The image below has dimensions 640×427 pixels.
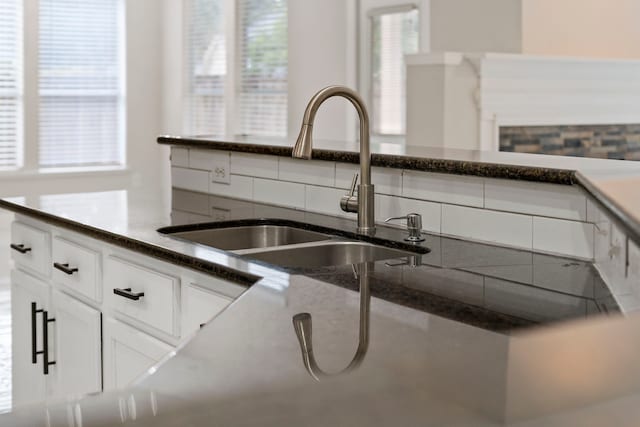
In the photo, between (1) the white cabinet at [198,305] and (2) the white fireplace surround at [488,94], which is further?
(2) the white fireplace surround at [488,94]

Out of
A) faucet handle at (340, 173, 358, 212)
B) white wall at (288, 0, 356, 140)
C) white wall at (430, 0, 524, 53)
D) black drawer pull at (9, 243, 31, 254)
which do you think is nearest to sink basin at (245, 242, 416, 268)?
faucet handle at (340, 173, 358, 212)

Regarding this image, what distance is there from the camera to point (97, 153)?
7992 millimetres

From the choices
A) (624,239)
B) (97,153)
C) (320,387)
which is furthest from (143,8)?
(320,387)

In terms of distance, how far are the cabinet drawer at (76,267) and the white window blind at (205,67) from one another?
4.76 m

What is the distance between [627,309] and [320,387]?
2.42ft

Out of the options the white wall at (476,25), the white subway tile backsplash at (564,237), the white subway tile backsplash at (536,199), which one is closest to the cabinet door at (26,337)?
the white subway tile backsplash at (536,199)

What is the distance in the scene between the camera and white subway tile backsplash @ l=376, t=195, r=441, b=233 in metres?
2.48

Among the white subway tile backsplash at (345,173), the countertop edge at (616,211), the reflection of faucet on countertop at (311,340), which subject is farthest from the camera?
the white subway tile backsplash at (345,173)

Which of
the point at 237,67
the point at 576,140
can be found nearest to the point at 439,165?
the point at 576,140

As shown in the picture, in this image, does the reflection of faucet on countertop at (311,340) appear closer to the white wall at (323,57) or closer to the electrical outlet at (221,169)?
the electrical outlet at (221,169)

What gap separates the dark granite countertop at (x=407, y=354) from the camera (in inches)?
33.1

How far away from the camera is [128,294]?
2455mm

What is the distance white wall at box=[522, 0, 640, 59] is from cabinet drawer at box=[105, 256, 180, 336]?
3276 millimetres

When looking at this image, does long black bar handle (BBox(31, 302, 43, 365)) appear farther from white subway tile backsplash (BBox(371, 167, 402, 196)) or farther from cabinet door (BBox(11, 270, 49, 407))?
white subway tile backsplash (BBox(371, 167, 402, 196))
